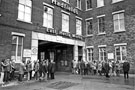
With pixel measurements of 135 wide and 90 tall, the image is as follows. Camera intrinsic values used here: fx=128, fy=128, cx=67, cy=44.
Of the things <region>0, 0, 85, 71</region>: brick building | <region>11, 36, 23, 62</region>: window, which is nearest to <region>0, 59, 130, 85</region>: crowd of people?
<region>11, 36, 23, 62</region>: window

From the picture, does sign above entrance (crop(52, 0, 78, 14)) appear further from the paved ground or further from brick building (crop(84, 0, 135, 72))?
the paved ground

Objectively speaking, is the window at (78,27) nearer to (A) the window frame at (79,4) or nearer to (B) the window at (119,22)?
(A) the window frame at (79,4)

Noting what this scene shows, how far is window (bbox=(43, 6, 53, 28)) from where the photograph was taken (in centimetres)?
1570

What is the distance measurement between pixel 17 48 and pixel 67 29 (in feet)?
27.1

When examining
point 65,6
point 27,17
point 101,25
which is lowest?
point 27,17

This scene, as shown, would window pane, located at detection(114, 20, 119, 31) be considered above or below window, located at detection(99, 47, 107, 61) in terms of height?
above

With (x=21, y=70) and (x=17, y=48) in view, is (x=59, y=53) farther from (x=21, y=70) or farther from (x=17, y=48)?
(x=21, y=70)

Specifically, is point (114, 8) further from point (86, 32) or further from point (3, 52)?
point (3, 52)

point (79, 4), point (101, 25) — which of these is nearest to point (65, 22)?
point (79, 4)

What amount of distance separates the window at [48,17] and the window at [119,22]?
9201mm

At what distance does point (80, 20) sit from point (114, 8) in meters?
5.64

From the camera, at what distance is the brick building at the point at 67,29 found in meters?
12.4

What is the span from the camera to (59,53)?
70.6 feet

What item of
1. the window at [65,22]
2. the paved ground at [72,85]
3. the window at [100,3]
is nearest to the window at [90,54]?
the window at [65,22]
